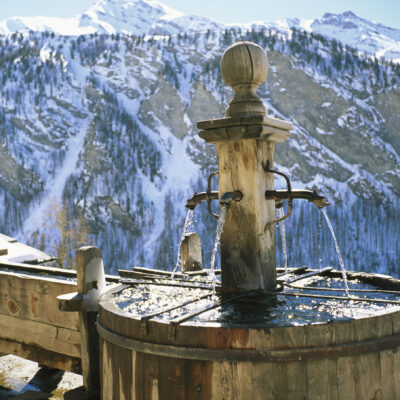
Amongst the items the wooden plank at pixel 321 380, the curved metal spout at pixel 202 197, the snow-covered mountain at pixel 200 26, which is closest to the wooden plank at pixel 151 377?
the wooden plank at pixel 321 380

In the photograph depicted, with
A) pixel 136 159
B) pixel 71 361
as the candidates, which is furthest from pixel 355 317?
pixel 136 159

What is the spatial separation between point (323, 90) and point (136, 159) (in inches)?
1459

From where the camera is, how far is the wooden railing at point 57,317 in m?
4.06

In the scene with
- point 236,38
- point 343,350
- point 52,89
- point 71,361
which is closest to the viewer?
point 343,350

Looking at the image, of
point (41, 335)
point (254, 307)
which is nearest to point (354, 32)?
point (41, 335)

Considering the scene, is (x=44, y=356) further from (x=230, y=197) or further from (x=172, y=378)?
(x=230, y=197)

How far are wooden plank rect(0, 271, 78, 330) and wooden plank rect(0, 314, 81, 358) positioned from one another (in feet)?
0.17

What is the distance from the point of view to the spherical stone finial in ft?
11.8

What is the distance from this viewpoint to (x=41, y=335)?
15.8 feet

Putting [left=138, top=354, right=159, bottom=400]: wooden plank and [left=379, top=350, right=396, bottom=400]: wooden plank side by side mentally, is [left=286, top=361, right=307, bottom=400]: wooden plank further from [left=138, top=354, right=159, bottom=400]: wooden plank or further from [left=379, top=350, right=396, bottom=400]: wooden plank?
[left=138, top=354, right=159, bottom=400]: wooden plank

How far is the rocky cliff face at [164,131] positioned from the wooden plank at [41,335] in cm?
7217

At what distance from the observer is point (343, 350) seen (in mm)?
2695

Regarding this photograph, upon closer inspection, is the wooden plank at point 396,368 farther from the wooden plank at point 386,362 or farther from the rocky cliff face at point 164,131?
the rocky cliff face at point 164,131

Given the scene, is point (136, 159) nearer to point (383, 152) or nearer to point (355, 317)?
point (383, 152)
